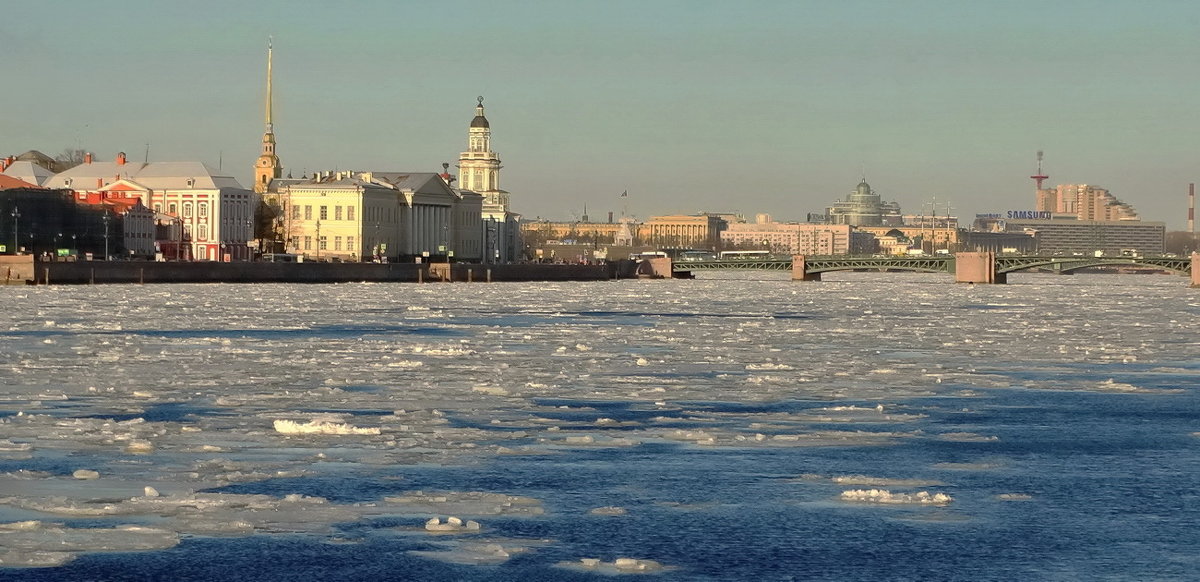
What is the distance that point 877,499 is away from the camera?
47.4ft

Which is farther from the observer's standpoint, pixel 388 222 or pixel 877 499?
pixel 388 222

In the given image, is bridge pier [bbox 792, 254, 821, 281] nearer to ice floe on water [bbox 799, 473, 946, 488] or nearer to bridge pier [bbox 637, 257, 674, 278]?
bridge pier [bbox 637, 257, 674, 278]

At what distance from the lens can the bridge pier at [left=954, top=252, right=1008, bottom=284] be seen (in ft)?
428

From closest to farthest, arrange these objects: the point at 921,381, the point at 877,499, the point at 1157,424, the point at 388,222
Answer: the point at 877,499 < the point at 1157,424 < the point at 921,381 < the point at 388,222

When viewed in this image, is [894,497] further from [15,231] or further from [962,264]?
[962,264]

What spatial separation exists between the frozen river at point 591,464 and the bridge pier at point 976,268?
9839 centimetres

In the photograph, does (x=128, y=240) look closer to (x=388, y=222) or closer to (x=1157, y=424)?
(x=388, y=222)

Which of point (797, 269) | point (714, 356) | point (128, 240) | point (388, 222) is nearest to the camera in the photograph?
point (714, 356)

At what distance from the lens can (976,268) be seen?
432ft

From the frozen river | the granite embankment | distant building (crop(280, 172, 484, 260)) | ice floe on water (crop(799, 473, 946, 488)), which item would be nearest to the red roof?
the granite embankment

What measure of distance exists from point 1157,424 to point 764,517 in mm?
8281

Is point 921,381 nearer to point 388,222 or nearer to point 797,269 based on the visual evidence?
point 797,269

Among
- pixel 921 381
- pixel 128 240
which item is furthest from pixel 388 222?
pixel 921 381

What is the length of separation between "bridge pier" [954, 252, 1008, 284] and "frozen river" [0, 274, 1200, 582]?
98.4 meters
